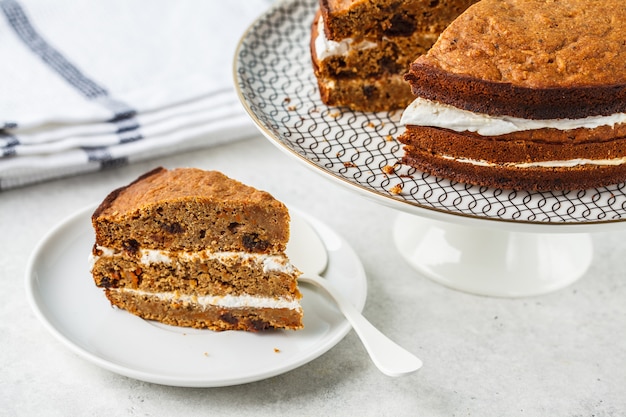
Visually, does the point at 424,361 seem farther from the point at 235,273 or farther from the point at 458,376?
the point at 235,273

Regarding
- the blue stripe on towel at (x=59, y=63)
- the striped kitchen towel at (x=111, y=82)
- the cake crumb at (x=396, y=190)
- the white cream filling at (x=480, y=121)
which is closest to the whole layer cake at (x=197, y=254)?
the cake crumb at (x=396, y=190)

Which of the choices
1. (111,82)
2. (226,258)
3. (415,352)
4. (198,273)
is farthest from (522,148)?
(111,82)

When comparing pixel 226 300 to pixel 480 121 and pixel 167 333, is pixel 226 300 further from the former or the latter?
pixel 480 121

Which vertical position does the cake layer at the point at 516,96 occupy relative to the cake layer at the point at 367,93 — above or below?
above

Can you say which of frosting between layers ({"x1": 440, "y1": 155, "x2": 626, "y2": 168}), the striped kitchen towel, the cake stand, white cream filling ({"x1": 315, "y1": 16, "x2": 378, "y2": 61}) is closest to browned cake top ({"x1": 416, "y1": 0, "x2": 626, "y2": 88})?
frosting between layers ({"x1": 440, "y1": 155, "x2": 626, "y2": 168})

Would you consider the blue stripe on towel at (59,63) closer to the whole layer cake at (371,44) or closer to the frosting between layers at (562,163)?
the whole layer cake at (371,44)

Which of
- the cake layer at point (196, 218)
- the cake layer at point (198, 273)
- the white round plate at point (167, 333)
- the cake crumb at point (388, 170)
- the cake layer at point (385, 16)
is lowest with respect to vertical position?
the white round plate at point (167, 333)

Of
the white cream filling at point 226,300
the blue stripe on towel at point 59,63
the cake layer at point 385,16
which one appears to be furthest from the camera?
the blue stripe on towel at point 59,63

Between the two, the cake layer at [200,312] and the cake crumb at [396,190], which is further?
the cake layer at [200,312]
